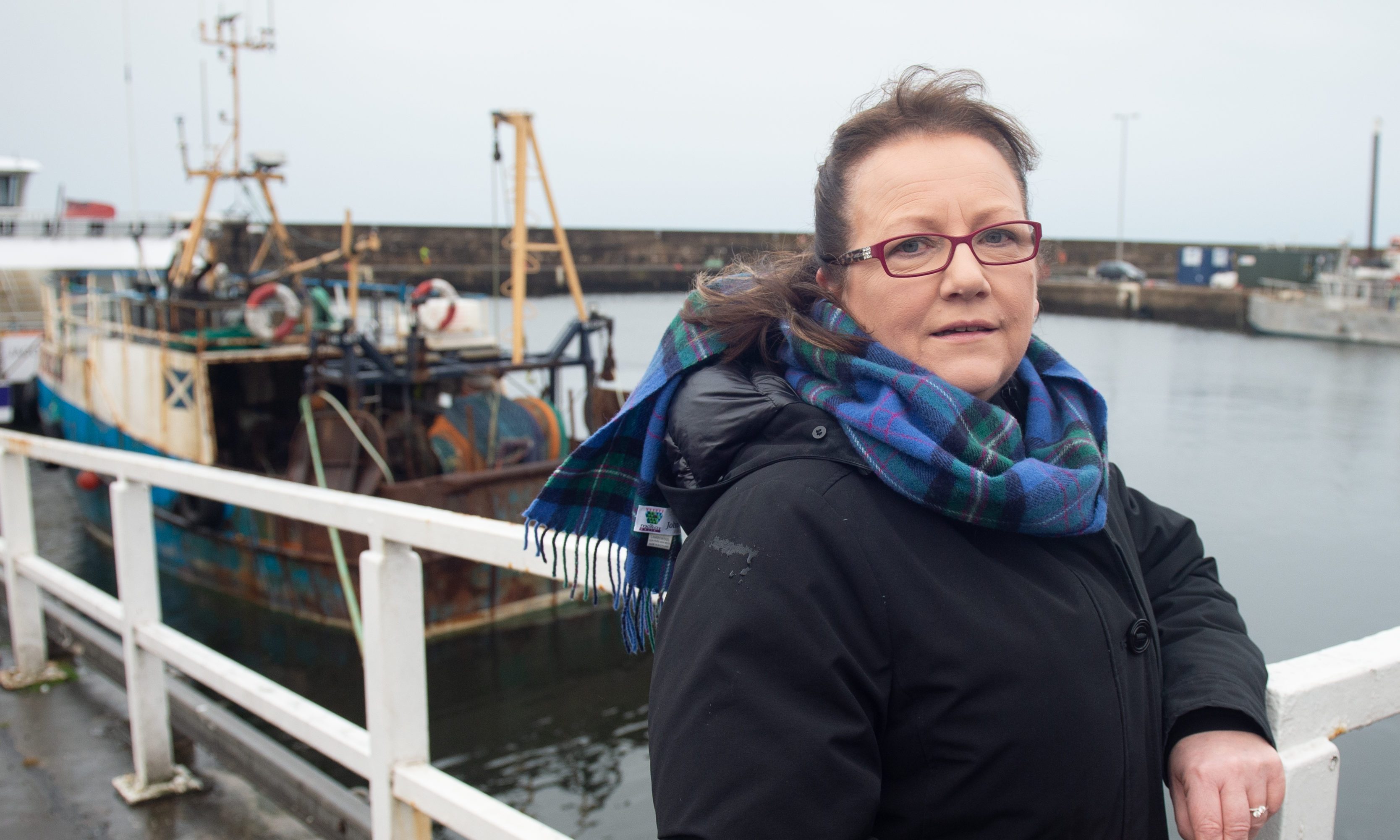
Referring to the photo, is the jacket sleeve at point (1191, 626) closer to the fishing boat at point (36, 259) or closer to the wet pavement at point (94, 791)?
the wet pavement at point (94, 791)

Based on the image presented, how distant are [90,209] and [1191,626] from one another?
20530 millimetres

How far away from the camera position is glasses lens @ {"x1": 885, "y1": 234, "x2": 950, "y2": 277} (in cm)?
125

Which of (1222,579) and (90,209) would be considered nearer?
(1222,579)

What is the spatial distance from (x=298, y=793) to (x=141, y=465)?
3.11 feet

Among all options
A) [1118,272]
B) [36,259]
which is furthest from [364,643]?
[1118,272]

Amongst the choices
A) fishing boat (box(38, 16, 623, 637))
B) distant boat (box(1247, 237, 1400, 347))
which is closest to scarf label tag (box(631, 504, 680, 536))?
fishing boat (box(38, 16, 623, 637))

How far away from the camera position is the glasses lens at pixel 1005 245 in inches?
50.0

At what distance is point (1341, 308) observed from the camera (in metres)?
31.4

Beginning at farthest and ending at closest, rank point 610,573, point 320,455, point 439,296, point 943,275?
point 439,296
point 320,455
point 610,573
point 943,275

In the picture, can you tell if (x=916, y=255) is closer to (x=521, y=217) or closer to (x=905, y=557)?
(x=905, y=557)

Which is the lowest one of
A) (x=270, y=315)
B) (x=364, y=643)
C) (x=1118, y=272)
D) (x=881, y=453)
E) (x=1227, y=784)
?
(x=364, y=643)

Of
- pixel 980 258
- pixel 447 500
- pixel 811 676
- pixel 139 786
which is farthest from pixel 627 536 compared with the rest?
pixel 447 500

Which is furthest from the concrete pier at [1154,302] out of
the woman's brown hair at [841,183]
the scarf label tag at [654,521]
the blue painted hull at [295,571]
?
the scarf label tag at [654,521]

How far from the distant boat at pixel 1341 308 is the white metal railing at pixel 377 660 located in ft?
111
